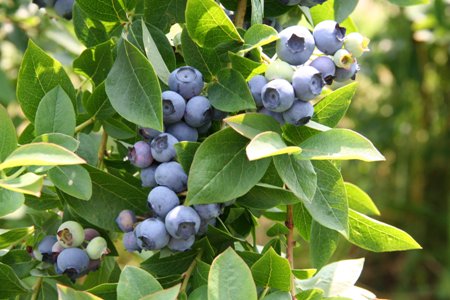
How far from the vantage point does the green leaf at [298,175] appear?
674 millimetres

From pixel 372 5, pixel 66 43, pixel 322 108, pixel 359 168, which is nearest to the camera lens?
pixel 322 108

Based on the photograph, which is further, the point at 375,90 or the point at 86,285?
the point at 375,90

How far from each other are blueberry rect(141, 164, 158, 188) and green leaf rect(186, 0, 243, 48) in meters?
0.14

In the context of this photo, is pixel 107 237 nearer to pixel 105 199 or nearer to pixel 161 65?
pixel 105 199

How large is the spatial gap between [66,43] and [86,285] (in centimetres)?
64

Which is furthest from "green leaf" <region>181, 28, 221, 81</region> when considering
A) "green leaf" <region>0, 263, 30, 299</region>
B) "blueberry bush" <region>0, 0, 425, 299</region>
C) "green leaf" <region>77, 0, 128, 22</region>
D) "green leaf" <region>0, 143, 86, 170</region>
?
"green leaf" <region>0, 263, 30, 299</region>

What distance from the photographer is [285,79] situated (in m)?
0.68

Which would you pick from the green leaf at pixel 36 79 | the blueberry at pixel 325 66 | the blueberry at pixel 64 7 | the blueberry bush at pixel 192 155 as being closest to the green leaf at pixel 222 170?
the blueberry bush at pixel 192 155

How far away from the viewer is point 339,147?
0.66m

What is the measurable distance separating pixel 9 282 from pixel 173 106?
284mm

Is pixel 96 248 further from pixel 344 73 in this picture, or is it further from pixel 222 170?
pixel 344 73

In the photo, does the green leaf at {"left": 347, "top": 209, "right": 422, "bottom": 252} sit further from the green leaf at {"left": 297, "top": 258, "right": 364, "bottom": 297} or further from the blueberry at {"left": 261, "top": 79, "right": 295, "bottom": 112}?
the blueberry at {"left": 261, "top": 79, "right": 295, "bottom": 112}

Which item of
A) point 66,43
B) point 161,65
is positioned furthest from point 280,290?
point 66,43

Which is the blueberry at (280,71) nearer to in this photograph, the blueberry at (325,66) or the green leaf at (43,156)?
the blueberry at (325,66)
